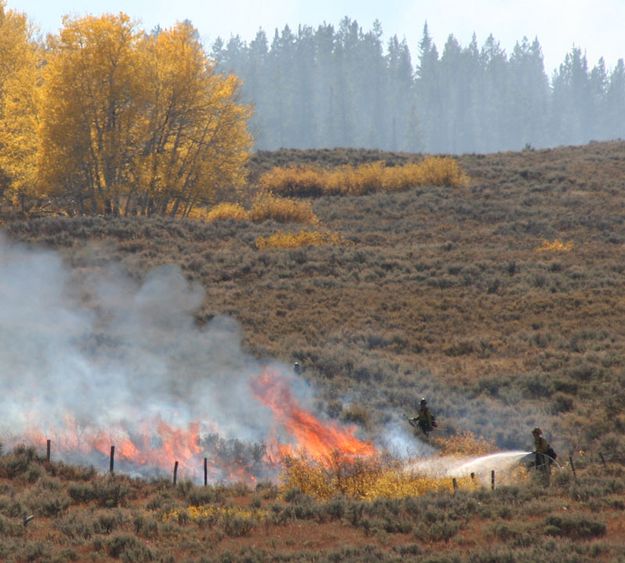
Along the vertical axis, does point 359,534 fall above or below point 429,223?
below

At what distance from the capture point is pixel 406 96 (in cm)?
16662

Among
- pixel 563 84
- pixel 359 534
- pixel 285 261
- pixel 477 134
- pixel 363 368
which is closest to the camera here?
pixel 359 534

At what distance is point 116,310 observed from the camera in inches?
1080

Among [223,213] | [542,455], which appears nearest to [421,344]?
[542,455]

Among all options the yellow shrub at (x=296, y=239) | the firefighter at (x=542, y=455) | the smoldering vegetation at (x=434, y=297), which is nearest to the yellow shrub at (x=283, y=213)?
the smoldering vegetation at (x=434, y=297)

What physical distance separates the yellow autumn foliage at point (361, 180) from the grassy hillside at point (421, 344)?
6.89ft

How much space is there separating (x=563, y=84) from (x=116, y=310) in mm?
173794

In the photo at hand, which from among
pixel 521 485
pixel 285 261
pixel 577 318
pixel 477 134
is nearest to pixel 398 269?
pixel 285 261

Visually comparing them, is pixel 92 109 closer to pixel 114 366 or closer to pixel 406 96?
pixel 114 366

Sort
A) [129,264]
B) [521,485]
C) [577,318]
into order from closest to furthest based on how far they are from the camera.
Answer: [521,485]
[577,318]
[129,264]

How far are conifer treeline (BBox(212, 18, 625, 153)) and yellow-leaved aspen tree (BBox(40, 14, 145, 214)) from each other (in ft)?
319

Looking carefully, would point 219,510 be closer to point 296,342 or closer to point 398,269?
point 296,342

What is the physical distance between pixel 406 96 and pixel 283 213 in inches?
4949

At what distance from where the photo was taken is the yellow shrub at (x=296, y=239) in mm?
39406
